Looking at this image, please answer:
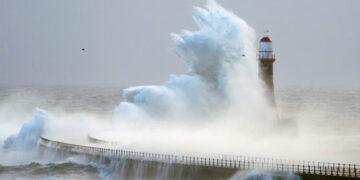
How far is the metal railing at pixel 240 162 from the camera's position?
3975 cm

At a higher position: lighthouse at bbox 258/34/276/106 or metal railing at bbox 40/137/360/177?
lighthouse at bbox 258/34/276/106

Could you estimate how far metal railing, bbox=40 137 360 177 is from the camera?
39750mm

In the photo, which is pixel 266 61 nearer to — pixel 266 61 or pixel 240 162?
pixel 266 61

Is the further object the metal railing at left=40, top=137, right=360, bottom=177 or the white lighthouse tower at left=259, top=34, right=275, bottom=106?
the white lighthouse tower at left=259, top=34, right=275, bottom=106

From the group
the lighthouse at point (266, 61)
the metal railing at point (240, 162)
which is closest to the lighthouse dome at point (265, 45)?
the lighthouse at point (266, 61)

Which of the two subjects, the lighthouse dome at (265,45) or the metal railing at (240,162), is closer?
the metal railing at (240,162)

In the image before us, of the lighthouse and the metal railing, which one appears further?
the lighthouse

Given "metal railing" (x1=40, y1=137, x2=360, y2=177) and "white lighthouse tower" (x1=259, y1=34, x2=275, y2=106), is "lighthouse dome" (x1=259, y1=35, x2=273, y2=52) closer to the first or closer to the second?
"white lighthouse tower" (x1=259, y1=34, x2=275, y2=106)

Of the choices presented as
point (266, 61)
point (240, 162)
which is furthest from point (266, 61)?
point (240, 162)

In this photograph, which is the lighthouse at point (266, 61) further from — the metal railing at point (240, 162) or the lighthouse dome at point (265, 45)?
the metal railing at point (240, 162)

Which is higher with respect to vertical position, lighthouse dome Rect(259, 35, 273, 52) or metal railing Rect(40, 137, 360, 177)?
lighthouse dome Rect(259, 35, 273, 52)

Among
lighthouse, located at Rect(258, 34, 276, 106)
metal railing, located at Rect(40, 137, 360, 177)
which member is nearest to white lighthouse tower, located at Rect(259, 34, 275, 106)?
lighthouse, located at Rect(258, 34, 276, 106)

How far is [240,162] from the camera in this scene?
43031mm

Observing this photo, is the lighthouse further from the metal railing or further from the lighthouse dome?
the metal railing
